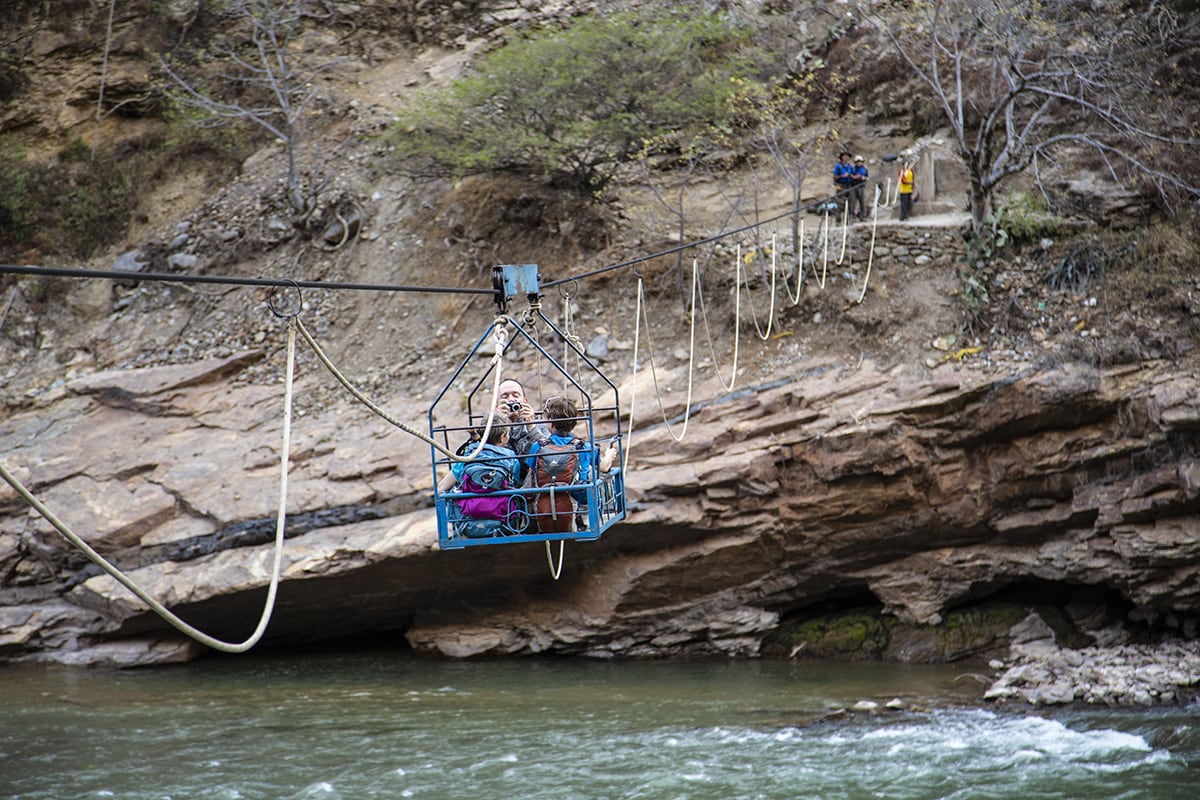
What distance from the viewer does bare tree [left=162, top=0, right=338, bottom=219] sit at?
59.4ft

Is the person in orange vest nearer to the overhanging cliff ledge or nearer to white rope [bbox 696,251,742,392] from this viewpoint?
white rope [bbox 696,251,742,392]

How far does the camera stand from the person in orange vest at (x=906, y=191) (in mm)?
14531

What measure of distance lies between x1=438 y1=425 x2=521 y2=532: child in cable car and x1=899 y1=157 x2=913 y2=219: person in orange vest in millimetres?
8984

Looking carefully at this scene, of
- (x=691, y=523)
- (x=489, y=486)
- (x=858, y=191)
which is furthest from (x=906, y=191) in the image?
(x=489, y=486)

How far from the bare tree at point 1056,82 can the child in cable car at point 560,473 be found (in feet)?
25.6

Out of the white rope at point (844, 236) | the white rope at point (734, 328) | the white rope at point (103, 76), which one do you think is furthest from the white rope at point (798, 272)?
the white rope at point (103, 76)

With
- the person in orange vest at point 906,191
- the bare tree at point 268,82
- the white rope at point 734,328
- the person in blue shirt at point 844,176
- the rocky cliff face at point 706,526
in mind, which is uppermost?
the bare tree at point 268,82

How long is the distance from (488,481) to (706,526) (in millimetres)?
5728

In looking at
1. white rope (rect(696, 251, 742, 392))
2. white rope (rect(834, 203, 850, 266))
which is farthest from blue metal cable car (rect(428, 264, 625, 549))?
white rope (rect(834, 203, 850, 266))

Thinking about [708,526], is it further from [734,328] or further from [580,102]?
[580,102]

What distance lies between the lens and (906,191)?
48.0ft

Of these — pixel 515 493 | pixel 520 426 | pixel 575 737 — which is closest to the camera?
pixel 515 493

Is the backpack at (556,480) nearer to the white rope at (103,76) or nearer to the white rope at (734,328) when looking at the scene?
the white rope at (734,328)

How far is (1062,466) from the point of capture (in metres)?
12.2
